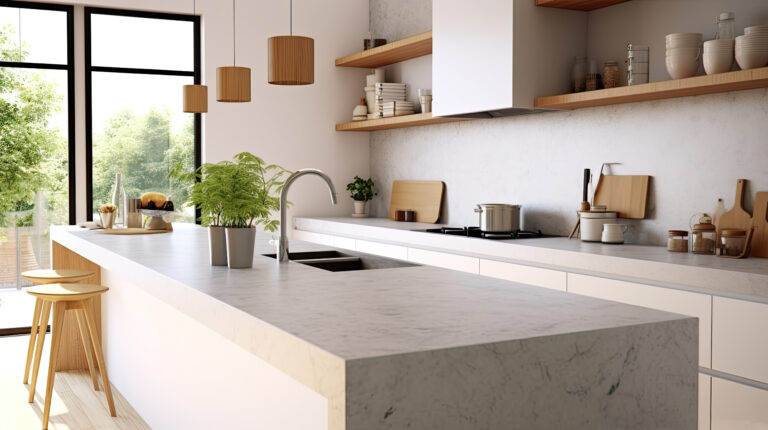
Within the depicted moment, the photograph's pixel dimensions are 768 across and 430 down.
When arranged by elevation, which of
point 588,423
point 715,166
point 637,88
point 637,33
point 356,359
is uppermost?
point 637,33

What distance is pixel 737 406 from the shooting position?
2689 mm

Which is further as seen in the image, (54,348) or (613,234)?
(613,234)

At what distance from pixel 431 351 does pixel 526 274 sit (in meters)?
2.48

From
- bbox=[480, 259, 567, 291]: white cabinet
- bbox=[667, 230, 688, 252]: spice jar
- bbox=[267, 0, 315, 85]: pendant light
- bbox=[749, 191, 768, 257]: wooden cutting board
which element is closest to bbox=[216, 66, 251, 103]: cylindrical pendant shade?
bbox=[267, 0, 315, 85]: pendant light

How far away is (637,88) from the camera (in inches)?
139

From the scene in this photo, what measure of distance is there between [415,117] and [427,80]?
1.79 ft

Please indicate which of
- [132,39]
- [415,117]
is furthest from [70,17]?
[415,117]

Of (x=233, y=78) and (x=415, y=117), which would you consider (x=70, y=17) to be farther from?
(x=415, y=117)

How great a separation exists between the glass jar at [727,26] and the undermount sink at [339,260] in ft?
5.87

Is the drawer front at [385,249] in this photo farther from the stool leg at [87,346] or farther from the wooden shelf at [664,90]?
the stool leg at [87,346]

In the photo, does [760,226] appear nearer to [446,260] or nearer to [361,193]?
[446,260]

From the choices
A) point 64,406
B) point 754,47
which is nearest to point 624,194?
point 754,47

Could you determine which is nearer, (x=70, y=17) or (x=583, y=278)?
(x=583, y=278)

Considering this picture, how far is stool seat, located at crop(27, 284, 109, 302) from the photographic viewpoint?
3404 mm
